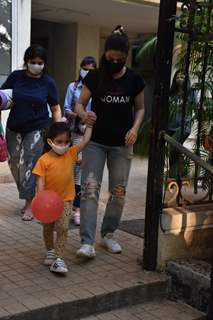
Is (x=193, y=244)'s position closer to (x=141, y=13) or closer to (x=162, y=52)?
(x=162, y=52)

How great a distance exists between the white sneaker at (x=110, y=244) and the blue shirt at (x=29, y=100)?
1375mm

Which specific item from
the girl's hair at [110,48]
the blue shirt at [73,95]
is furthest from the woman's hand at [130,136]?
the blue shirt at [73,95]

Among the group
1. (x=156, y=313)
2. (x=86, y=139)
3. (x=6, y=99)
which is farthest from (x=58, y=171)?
(x=6, y=99)

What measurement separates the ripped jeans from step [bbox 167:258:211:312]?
68 cm

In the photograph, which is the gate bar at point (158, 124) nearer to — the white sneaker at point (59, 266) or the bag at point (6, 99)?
the white sneaker at point (59, 266)

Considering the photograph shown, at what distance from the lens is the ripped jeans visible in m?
4.13

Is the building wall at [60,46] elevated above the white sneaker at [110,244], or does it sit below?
above

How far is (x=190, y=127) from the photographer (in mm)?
4746

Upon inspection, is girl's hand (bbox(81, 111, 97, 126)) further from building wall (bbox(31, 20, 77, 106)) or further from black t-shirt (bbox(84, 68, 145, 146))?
building wall (bbox(31, 20, 77, 106))

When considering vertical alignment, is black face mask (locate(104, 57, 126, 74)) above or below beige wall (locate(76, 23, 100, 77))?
below

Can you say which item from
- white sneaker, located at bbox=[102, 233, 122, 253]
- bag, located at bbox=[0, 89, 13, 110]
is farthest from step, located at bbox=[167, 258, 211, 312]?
bag, located at bbox=[0, 89, 13, 110]

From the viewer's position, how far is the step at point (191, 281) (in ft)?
12.4

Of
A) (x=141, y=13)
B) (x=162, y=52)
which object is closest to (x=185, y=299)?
(x=162, y=52)

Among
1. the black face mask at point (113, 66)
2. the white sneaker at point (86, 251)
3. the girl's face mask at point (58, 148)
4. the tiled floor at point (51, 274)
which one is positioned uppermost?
the black face mask at point (113, 66)
